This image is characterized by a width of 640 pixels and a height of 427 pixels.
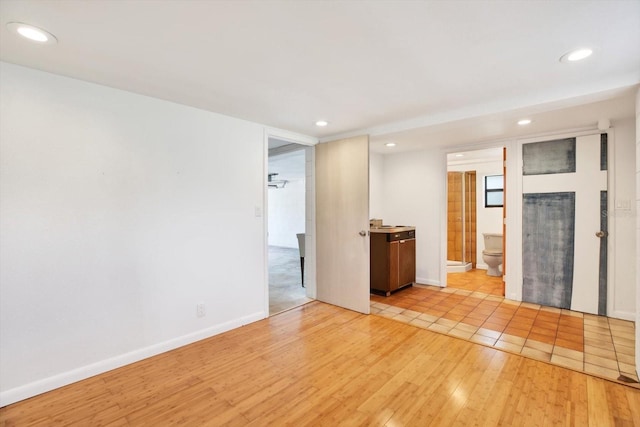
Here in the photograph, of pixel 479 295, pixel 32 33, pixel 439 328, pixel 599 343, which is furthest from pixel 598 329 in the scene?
pixel 32 33

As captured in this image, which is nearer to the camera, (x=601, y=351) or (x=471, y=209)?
(x=601, y=351)

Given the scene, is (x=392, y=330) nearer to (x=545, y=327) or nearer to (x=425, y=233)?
(x=545, y=327)

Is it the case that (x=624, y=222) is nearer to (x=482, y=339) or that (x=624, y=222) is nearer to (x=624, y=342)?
(x=624, y=342)

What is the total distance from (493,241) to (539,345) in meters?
3.19

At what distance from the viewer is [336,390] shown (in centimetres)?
210

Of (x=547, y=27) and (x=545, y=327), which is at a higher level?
(x=547, y=27)

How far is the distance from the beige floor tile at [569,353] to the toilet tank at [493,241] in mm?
3154

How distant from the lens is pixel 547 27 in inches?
62.2

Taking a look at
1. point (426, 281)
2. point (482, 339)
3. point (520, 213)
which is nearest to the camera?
point (482, 339)

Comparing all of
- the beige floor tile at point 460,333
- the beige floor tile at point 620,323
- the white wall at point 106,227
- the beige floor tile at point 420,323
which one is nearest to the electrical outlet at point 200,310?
the white wall at point 106,227

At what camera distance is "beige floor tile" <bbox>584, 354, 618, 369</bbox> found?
2373 millimetres

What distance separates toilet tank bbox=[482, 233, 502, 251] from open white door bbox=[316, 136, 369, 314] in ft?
10.9

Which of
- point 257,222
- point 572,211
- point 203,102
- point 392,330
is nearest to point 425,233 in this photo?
point 572,211

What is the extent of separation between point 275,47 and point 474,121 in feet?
6.92
